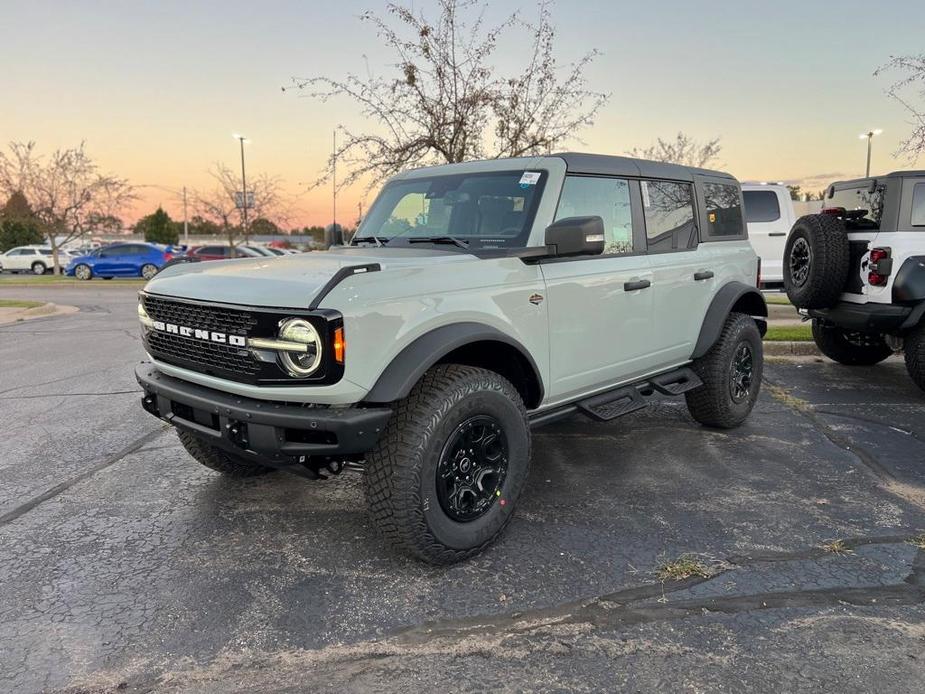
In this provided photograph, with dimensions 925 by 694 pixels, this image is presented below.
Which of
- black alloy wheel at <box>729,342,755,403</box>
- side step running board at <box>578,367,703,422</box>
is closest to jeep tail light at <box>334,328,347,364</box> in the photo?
side step running board at <box>578,367,703,422</box>

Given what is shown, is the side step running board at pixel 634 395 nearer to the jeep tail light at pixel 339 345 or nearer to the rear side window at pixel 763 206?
the jeep tail light at pixel 339 345

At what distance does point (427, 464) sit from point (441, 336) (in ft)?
1.93

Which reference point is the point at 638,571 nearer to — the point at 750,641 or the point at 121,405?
the point at 750,641

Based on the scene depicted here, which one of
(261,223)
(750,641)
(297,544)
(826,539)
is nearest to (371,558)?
(297,544)

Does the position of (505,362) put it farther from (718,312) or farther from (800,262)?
(800,262)

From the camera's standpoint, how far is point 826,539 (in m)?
3.43

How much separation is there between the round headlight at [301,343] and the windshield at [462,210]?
1303 mm

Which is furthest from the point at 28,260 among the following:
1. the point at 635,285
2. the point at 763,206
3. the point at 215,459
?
the point at 635,285

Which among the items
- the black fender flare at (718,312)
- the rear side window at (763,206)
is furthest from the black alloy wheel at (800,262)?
the rear side window at (763,206)

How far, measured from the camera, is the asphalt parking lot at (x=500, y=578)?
7.91 feet

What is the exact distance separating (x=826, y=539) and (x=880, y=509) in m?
0.66

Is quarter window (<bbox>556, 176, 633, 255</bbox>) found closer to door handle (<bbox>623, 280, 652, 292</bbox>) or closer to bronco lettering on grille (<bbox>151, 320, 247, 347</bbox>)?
door handle (<bbox>623, 280, 652, 292</bbox>)

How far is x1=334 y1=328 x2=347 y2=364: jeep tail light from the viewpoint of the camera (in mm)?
2695

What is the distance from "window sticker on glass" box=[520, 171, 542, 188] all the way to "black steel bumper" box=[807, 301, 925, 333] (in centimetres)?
431
